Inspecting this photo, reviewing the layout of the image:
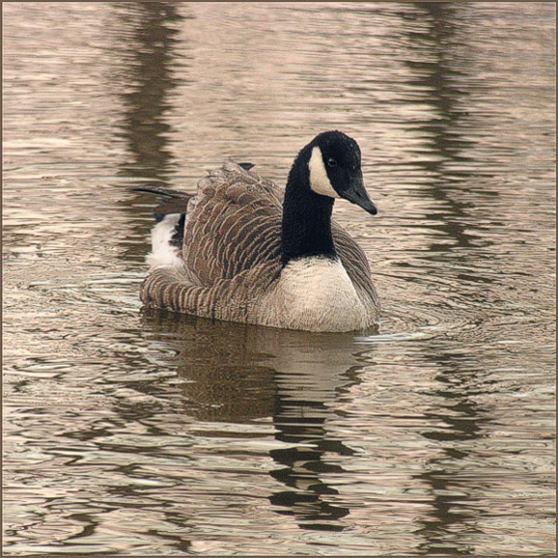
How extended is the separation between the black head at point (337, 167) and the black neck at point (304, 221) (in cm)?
13

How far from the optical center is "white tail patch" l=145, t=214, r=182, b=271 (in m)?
14.0

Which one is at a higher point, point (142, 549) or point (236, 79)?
point (236, 79)

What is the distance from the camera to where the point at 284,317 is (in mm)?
12914

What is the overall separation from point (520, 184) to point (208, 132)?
418cm

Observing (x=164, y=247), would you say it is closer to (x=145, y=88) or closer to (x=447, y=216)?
(x=447, y=216)

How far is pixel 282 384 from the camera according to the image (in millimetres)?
11367

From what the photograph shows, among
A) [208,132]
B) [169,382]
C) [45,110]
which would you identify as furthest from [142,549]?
[45,110]

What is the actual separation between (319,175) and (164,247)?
1994mm

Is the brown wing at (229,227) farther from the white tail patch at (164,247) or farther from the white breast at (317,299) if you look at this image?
the white breast at (317,299)

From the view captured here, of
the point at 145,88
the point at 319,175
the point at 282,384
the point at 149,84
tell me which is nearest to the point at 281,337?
the point at 319,175

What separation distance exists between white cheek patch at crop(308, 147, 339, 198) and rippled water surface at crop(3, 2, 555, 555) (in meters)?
1.10

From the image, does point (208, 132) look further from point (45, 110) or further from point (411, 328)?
point (411, 328)

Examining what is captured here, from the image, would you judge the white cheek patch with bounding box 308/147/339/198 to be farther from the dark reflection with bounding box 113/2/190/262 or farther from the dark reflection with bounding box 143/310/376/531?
the dark reflection with bounding box 113/2/190/262

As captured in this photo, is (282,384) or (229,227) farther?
(229,227)
